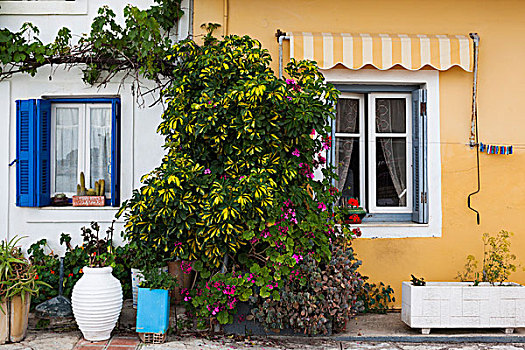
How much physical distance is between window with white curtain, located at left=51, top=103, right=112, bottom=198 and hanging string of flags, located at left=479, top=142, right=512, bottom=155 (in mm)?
Answer: 4823

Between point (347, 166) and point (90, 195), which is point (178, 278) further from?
point (347, 166)

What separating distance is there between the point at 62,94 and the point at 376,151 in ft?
13.5

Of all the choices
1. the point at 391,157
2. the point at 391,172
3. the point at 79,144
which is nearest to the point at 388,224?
the point at 391,172

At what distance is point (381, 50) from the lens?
23.8 feet

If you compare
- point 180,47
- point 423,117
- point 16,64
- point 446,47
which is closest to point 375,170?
point 423,117

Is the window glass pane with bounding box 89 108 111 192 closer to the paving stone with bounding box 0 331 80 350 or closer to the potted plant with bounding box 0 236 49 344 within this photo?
the potted plant with bounding box 0 236 49 344

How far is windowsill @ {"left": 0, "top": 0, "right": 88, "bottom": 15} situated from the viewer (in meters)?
7.55

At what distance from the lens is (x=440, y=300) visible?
250 inches

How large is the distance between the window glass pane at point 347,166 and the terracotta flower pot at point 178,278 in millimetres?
2217

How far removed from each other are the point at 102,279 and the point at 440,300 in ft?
11.7

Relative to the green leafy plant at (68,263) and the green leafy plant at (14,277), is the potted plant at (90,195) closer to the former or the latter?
the green leafy plant at (68,263)

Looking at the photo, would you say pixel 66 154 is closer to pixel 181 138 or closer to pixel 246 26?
pixel 181 138

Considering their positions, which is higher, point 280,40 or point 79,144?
point 280,40

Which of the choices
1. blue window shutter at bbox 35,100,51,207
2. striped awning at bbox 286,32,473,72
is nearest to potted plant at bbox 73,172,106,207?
blue window shutter at bbox 35,100,51,207
